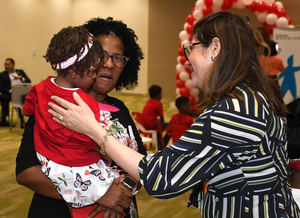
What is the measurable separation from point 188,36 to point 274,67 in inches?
117

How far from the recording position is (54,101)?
139cm

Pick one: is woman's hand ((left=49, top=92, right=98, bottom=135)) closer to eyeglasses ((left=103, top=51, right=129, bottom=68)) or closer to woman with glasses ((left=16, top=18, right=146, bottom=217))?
Result: woman with glasses ((left=16, top=18, right=146, bottom=217))

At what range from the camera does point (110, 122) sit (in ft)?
5.11

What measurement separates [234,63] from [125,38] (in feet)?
2.94

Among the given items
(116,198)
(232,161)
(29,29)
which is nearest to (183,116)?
(116,198)

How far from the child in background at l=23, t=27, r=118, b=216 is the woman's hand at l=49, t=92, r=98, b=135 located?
1.6 inches

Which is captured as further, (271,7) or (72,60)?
(271,7)

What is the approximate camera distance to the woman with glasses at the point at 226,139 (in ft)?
3.74

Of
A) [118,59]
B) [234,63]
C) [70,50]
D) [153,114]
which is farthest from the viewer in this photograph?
[153,114]

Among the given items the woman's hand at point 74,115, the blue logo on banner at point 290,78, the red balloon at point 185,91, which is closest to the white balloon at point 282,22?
the blue logo on banner at point 290,78

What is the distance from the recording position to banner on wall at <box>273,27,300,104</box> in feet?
24.2

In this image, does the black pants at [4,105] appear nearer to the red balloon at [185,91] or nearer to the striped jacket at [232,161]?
the red balloon at [185,91]

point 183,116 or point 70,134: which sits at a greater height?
point 70,134

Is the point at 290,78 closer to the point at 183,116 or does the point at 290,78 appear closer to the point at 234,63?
the point at 183,116
